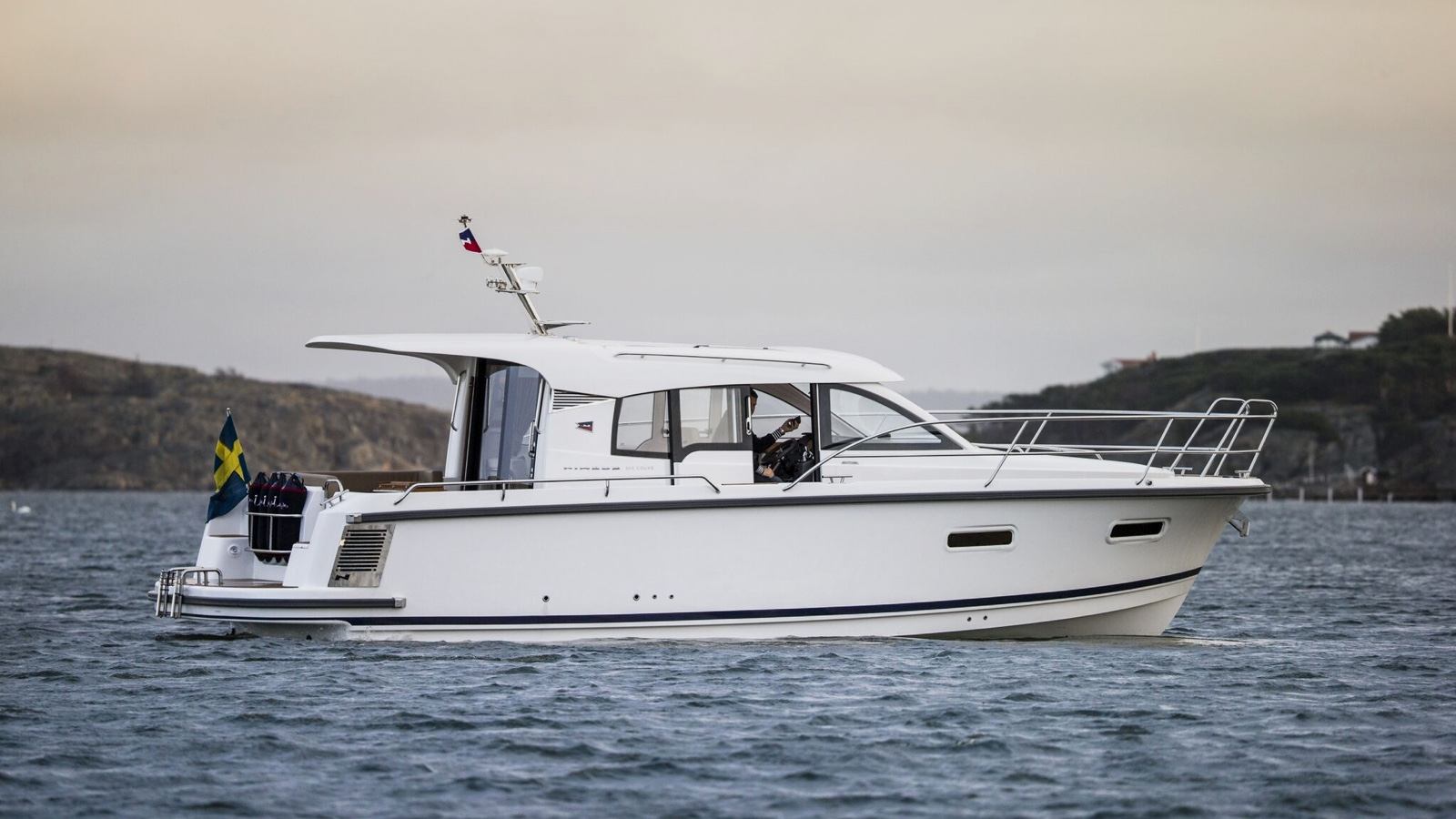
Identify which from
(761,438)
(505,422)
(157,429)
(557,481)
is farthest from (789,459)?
(157,429)

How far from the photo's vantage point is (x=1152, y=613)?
1455cm

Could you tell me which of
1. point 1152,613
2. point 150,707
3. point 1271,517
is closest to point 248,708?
point 150,707

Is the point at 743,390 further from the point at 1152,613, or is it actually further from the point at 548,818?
the point at 548,818

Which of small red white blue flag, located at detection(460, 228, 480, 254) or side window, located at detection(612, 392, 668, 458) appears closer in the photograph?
side window, located at detection(612, 392, 668, 458)

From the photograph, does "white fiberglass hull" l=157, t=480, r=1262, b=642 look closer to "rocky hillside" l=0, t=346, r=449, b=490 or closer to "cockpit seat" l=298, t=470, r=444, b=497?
"cockpit seat" l=298, t=470, r=444, b=497

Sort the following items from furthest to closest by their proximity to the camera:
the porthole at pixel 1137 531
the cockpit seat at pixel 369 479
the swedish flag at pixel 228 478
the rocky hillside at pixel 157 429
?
the rocky hillside at pixel 157 429 → the swedish flag at pixel 228 478 → the cockpit seat at pixel 369 479 → the porthole at pixel 1137 531

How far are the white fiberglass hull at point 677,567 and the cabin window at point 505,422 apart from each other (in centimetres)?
97

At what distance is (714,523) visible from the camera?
43.2 feet

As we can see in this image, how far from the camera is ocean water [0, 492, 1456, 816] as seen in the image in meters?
9.00

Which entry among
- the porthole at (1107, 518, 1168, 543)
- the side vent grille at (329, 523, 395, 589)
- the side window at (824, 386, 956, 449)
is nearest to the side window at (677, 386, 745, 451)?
the side window at (824, 386, 956, 449)

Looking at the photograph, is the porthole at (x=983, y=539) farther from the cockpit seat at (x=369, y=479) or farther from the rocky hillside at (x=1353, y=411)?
the rocky hillside at (x=1353, y=411)

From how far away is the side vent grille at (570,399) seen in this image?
14.0 meters

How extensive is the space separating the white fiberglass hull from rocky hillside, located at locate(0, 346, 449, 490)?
130271mm

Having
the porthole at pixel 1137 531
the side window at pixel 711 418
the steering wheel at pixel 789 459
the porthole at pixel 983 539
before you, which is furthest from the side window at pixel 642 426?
the porthole at pixel 1137 531
